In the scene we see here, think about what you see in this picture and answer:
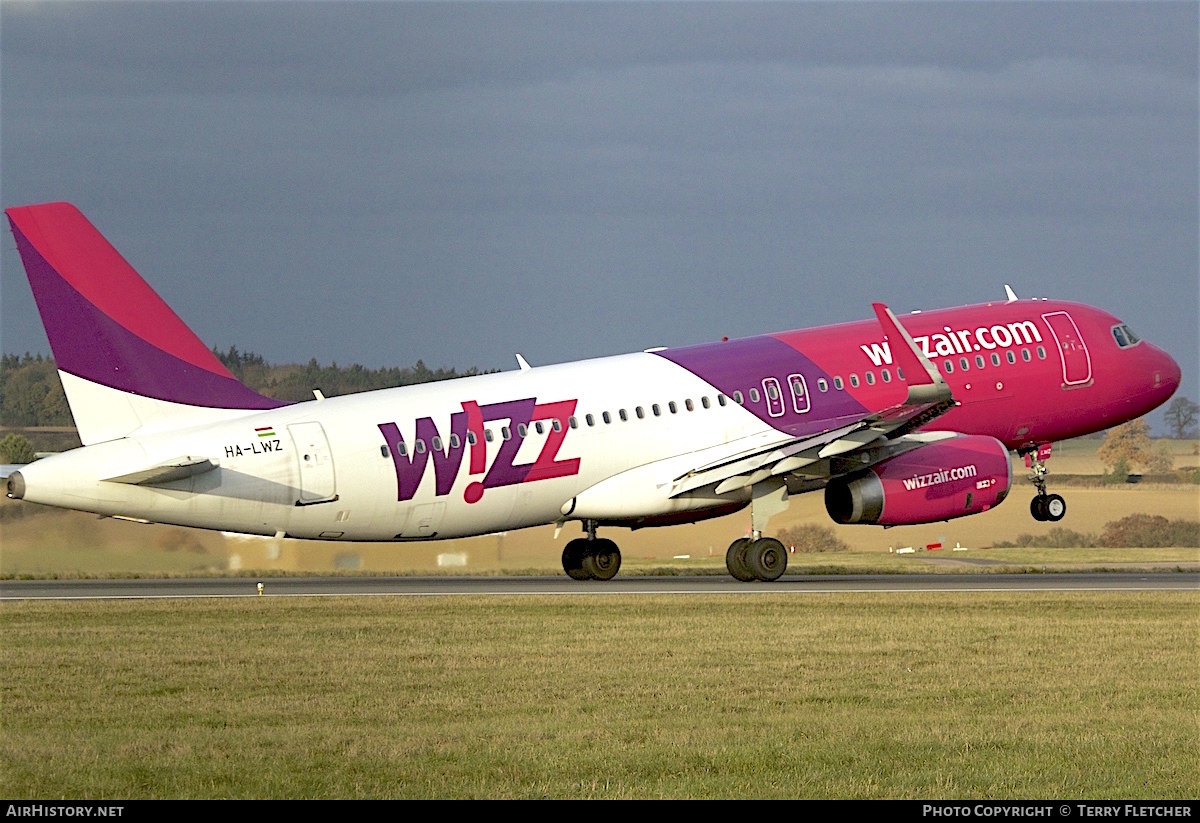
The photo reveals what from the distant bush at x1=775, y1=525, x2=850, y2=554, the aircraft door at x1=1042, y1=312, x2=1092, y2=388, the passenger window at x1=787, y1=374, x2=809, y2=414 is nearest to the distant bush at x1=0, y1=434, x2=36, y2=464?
the passenger window at x1=787, y1=374, x2=809, y2=414

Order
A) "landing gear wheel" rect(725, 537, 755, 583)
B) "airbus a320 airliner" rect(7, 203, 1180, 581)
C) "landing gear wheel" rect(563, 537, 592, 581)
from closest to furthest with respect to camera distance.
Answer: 1. "airbus a320 airliner" rect(7, 203, 1180, 581)
2. "landing gear wheel" rect(725, 537, 755, 583)
3. "landing gear wheel" rect(563, 537, 592, 581)

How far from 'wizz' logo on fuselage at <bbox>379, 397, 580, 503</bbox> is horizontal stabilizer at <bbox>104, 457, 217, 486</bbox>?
→ 4066mm

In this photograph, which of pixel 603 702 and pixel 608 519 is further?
pixel 608 519

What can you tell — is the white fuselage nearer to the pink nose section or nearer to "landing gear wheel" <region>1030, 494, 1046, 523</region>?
"landing gear wheel" <region>1030, 494, 1046, 523</region>

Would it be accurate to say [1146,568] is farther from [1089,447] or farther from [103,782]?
[103,782]

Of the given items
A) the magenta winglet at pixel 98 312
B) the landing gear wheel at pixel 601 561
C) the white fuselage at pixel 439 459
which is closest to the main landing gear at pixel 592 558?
the landing gear wheel at pixel 601 561

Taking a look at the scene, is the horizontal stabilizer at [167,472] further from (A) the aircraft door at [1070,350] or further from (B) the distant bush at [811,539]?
(B) the distant bush at [811,539]

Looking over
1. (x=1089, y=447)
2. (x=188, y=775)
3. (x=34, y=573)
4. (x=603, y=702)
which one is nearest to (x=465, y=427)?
(x=34, y=573)

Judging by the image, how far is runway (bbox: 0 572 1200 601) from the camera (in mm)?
34469

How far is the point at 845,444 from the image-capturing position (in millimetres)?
35562

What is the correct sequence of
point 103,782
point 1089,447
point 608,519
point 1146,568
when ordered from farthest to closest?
point 1089,447, point 1146,568, point 608,519, point 103,782

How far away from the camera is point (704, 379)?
37906 mm

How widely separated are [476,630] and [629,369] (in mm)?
12960

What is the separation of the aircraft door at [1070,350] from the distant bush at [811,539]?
593 inches
